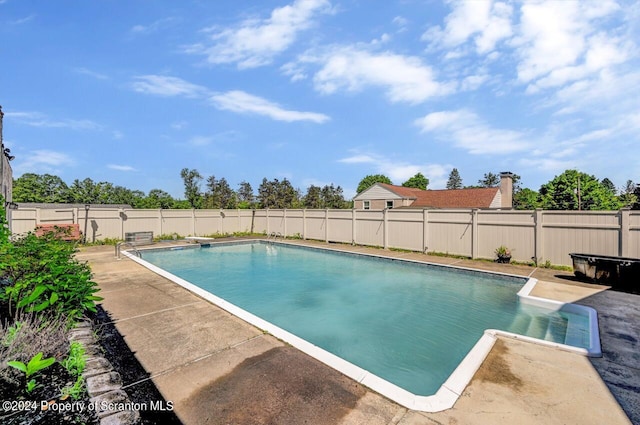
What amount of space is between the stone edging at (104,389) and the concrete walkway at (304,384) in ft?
1.45

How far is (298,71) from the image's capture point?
14.0 metres

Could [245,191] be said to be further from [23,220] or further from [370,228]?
[370,228]

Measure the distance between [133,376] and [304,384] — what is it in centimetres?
163

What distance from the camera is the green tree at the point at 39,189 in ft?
107

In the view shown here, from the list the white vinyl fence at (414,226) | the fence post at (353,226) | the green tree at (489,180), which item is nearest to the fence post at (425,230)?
the white vinyl fence at (414,226)

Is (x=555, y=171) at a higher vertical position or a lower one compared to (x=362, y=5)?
lower

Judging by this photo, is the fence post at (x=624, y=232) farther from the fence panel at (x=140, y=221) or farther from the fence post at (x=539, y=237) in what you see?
the fence panel at (x=140, y=221)

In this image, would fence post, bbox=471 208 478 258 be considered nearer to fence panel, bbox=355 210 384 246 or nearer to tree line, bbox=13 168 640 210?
fence panel, bbox=355 210 384 246

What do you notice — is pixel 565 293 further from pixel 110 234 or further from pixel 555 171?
pixel 555 171

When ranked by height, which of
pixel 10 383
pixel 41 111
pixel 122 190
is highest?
pixel 41 111

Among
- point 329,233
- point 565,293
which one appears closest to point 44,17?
point 329,233

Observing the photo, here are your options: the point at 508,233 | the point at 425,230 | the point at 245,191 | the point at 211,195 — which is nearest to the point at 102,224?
the point at 425,230

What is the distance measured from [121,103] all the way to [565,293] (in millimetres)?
22358

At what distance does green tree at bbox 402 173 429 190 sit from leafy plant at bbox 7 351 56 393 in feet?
150
